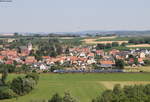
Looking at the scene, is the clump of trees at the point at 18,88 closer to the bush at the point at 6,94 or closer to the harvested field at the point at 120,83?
the bush at the point at 6,94

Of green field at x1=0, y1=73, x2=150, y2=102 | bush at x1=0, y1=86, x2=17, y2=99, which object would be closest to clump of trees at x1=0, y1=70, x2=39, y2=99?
bush at x1=0, y1=86, x2=17, y2=99

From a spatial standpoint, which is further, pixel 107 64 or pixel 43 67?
pixel 107 64

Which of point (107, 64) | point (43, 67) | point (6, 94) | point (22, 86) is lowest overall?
point (43, 67)

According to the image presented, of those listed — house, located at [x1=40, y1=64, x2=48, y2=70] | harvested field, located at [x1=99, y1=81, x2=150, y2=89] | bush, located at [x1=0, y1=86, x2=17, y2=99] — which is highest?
bush, located at [x1=0, y1=86, x2=17, y2=99]

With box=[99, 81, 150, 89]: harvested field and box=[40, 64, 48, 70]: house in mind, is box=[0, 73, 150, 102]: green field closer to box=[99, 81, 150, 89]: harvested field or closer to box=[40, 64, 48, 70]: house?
box=[99, 81, 150, 89]: harvested field

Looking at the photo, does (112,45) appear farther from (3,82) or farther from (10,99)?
(10,99)

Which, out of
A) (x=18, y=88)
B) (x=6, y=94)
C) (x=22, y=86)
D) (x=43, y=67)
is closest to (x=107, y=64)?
(x=43, y=67)

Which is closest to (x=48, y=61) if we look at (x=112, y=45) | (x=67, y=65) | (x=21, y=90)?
(x=67, y=65)

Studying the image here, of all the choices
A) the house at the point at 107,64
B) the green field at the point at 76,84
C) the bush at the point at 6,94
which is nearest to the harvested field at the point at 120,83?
the green field at the point at 76,84

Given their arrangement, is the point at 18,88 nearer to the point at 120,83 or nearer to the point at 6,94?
the point at 6,94
